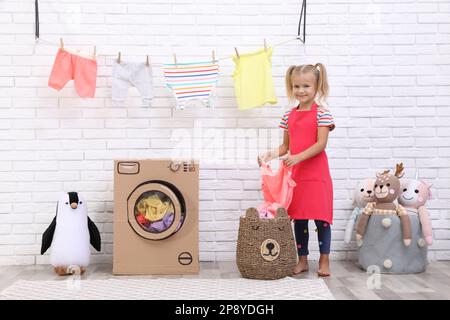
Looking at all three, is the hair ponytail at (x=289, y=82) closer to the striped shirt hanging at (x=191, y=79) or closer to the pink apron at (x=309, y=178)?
the pink apron at (x=309, y=178)

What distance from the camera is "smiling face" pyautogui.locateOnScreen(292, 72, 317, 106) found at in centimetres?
340

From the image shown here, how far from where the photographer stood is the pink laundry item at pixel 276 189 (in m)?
3.35

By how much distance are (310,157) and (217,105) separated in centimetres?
73

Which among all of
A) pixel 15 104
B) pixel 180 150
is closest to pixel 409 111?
pixel 180 150

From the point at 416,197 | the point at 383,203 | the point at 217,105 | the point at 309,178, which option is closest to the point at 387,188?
the point at 383,203

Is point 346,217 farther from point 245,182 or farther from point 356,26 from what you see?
point 356,26

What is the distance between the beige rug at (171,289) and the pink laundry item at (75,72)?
43.7 inches

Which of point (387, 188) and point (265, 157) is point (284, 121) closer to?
point (265, 157)

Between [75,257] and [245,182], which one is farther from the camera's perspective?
[245,182]

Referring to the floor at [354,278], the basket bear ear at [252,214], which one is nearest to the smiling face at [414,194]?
the floor at [354,278]

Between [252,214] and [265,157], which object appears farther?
[265,157]

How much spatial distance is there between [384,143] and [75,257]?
1944mm

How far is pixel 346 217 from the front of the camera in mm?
3826

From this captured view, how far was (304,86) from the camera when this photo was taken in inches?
134
